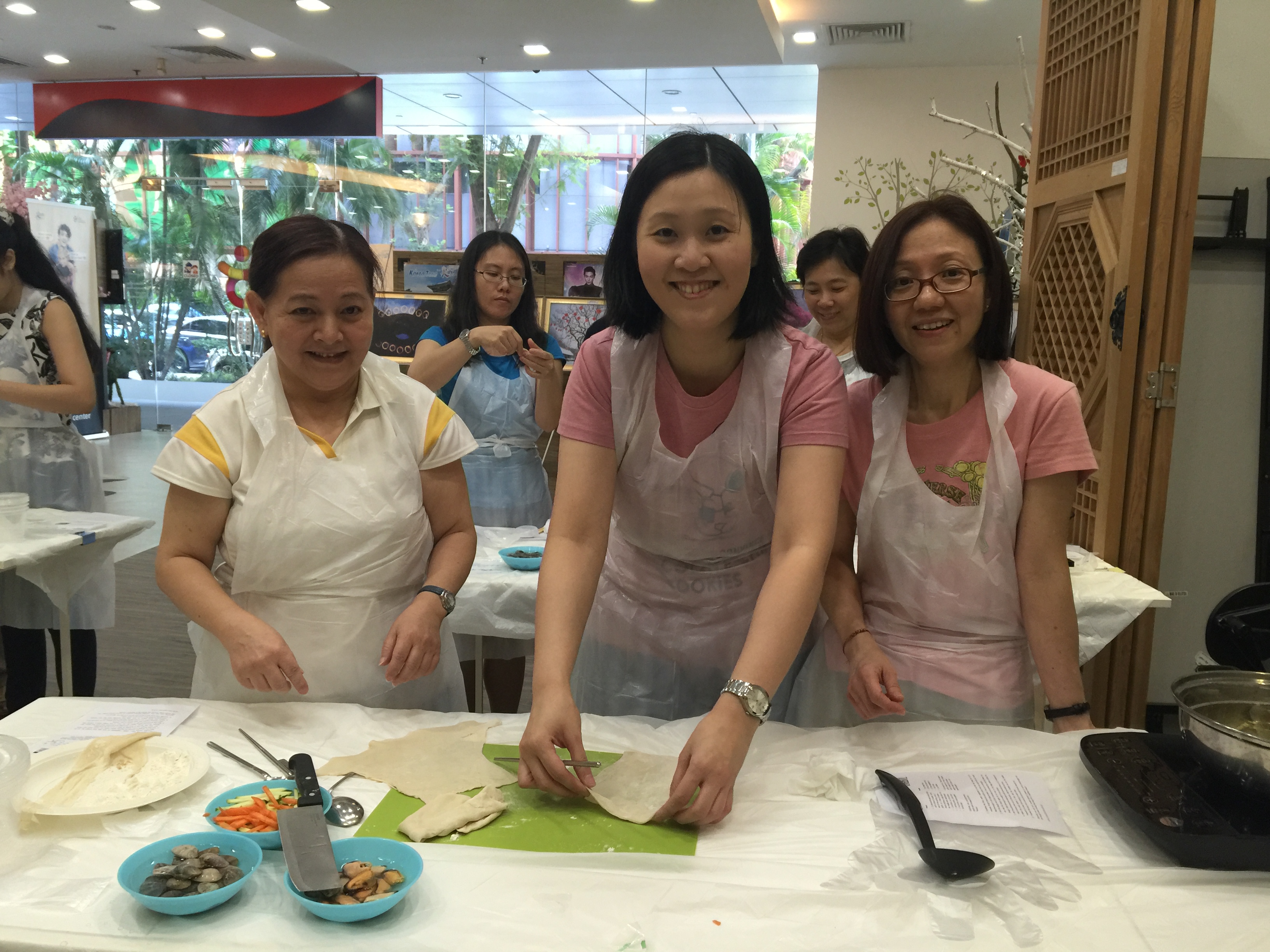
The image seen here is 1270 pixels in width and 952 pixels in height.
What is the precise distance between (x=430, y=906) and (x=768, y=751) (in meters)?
0.56

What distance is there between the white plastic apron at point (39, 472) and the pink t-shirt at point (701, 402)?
2170mm

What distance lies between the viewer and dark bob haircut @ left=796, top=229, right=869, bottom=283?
334 centimetres

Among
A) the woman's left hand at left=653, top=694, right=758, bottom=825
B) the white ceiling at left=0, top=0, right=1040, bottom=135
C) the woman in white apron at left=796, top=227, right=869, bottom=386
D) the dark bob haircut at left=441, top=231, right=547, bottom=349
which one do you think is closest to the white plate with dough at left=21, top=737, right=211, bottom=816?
the woman's left hand at left=653, top=694, right=758, bottom=825

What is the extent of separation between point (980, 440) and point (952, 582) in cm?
24

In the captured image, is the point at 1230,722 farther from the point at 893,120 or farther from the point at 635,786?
the point at 893,120

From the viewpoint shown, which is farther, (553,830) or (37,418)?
(37,418)

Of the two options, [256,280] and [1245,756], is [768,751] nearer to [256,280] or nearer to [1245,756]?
[1245,756]

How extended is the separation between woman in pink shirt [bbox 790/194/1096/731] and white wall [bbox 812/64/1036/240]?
602 cm

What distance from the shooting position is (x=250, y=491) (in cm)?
152

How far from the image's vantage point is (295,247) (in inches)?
61.4

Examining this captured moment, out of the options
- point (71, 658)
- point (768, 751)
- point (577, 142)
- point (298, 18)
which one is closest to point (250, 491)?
point (768, 751)

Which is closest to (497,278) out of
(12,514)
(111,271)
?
(12,514)

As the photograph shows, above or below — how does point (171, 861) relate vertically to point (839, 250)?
below

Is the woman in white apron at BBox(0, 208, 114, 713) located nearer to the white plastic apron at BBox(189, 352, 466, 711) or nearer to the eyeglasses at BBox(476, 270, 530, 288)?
the eyeglasses at BBox(476, 270, 530, 288)
